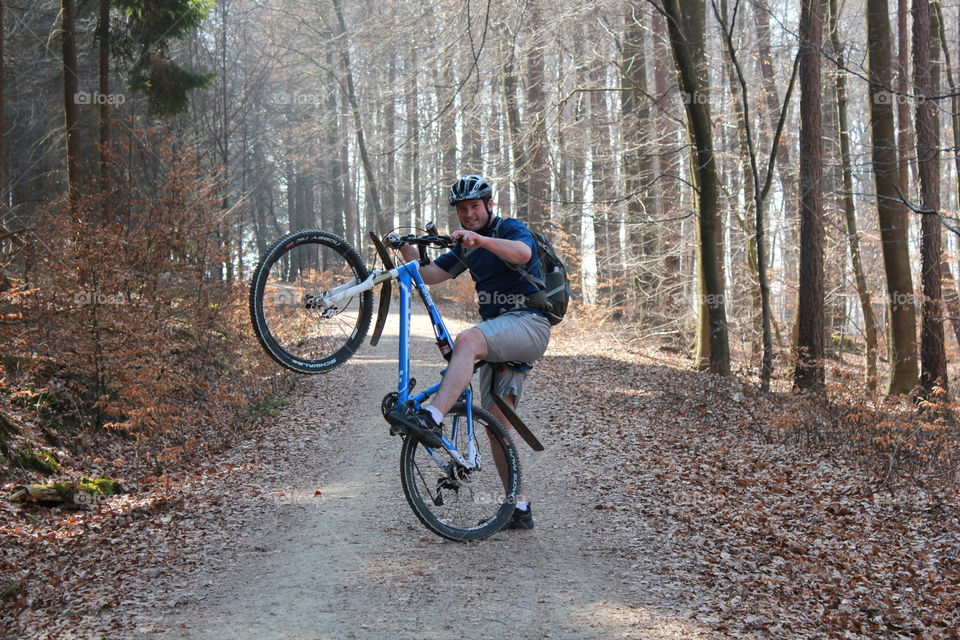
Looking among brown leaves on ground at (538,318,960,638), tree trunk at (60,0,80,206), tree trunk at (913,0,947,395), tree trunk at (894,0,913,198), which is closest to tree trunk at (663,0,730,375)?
brown leaves on ground at (538,318,960,638)

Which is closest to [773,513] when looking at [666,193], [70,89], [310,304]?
[310,304]

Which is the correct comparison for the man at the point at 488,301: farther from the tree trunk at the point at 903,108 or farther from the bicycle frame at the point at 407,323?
the tree trunk at the point at 903,108

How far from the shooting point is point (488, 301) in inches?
216

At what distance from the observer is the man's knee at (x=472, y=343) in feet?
16.6

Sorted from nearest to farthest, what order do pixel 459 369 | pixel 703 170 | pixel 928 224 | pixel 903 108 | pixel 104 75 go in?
pixel 459 369 < pixel 703 170 < pixel 104 75 < pixel 928 224 < pixel 903 108

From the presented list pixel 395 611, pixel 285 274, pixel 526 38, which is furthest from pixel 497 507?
pixel 526 38

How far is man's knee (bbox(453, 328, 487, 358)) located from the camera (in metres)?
5.07

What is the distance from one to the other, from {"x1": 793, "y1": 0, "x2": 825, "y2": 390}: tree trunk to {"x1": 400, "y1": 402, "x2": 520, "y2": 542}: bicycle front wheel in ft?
26.5

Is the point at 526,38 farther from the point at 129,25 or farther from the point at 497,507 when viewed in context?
the point at 497,507

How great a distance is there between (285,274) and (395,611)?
97.8 inches

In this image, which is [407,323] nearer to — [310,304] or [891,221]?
[310,304]

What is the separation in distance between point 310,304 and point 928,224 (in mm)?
12895

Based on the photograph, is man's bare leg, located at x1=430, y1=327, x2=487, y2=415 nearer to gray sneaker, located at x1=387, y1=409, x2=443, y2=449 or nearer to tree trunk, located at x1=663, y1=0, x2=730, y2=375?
gray sneaker, located at x1=387, y1=409, x2=443, y2=449

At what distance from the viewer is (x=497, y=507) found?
18.8 ft
